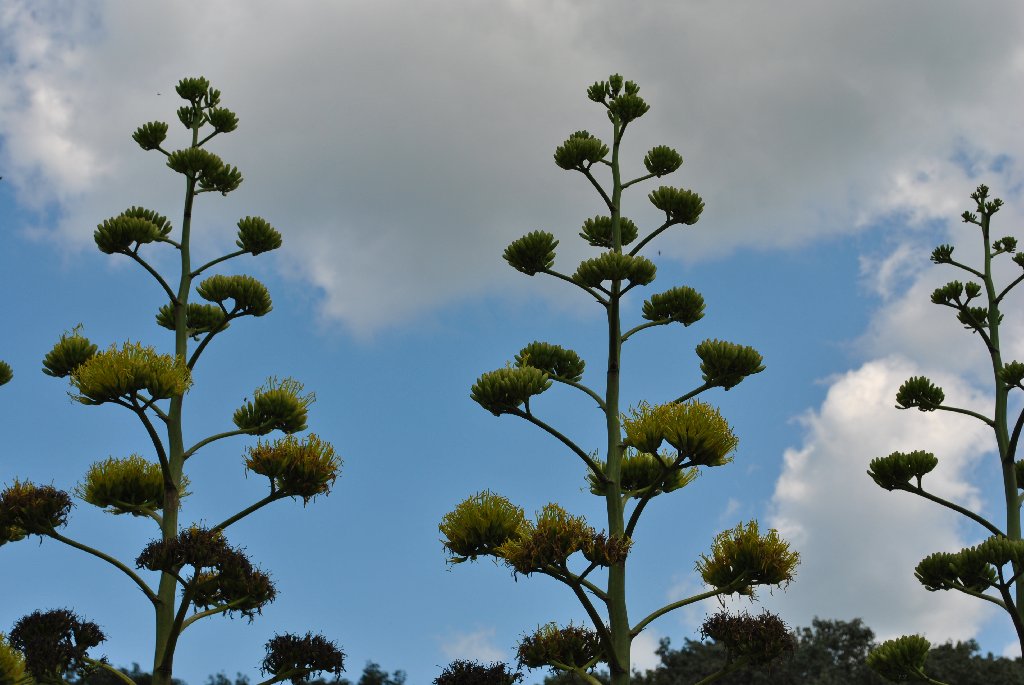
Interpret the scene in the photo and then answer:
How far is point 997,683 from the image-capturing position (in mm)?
26609

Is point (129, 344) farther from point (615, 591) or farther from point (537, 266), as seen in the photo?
point (615, 591)

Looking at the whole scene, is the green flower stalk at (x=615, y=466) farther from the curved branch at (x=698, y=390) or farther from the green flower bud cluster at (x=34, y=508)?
the green flower bud cluster at (x=34, y=508)

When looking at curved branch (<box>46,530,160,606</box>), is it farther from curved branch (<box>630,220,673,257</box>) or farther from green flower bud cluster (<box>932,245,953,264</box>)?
green flower bud cluster (<box>932,245,953,264</box>)

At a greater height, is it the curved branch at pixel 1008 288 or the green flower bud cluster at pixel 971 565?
the curved branch at pixel 1008 288

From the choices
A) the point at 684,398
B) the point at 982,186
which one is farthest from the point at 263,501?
the point at 982,186

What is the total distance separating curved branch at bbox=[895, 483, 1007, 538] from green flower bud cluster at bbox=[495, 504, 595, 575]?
18.7 ft

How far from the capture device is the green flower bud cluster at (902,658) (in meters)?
10.9

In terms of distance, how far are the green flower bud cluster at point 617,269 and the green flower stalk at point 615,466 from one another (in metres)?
0.01

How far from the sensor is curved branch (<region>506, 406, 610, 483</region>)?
8219mm

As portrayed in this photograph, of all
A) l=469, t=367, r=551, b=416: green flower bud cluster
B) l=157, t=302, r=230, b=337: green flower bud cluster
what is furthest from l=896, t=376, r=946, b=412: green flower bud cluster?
l=157, t=302, r=230, b=337: green flower bud cluster

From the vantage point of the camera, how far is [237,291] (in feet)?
33.8

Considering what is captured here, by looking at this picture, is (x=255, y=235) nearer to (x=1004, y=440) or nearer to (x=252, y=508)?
(x=252, y=508)

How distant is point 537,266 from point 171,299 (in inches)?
137

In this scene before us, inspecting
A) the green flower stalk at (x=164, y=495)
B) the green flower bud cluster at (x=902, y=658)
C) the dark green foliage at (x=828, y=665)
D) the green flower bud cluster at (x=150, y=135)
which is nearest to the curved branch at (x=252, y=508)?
the green flower stalk at (x=164, y=495)
